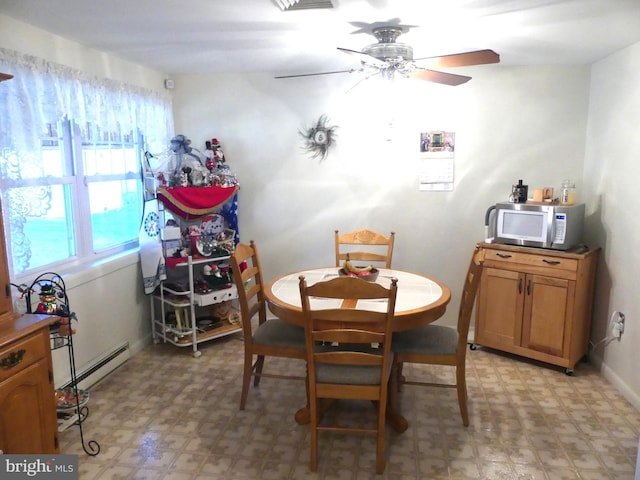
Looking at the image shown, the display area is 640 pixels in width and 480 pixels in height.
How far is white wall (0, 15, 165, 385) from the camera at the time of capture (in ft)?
8.57

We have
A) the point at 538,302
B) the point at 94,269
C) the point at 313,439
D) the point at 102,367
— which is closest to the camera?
the point at 313,439

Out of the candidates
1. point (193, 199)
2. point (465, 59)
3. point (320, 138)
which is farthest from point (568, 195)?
point (193, 199)

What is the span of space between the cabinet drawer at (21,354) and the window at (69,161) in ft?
2.14

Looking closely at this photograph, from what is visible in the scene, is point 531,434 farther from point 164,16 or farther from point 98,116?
point 98,116

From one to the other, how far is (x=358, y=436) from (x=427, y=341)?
0.64 metres

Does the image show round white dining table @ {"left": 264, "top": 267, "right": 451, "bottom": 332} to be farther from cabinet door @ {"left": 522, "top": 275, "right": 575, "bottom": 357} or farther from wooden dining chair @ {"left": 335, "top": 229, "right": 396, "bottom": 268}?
cabinet door @ {"left": 522, "top": 275, "right": 575, "bottom": 357}

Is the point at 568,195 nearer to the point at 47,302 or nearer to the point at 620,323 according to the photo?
Result: the point at 620,323

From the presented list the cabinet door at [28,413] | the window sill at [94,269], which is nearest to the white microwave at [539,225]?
the window sill at [94,269]

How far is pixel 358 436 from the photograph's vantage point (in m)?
2.56

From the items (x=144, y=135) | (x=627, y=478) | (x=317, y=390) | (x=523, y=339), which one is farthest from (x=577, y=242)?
(x=144, y=135)

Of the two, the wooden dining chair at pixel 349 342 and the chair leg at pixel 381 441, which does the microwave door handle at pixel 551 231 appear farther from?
the chair leg at pixel 381 441

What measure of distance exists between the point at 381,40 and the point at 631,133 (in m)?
1.68

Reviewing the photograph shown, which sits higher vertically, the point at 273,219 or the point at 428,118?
the point at 428,118

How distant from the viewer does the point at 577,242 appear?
3.35 metres
